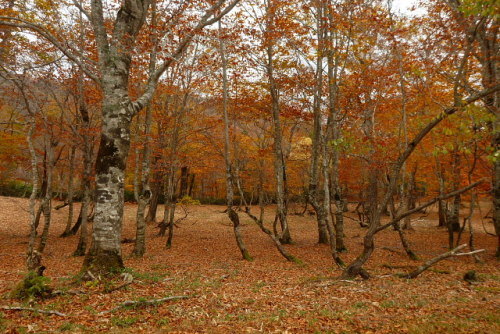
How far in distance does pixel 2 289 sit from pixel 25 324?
8.58ft

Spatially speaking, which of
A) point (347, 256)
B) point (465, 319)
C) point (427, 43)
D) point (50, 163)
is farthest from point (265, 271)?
point (427, 43)

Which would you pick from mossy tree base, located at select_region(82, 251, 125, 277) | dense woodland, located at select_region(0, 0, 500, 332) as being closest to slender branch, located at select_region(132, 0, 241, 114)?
dense woodland, located at select_region(0, 0, 500, 332)

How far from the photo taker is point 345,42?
41.9 feet

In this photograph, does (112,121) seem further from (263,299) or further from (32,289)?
(263,299)

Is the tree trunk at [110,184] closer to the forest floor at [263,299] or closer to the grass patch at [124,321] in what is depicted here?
the forest floor at [263,299]

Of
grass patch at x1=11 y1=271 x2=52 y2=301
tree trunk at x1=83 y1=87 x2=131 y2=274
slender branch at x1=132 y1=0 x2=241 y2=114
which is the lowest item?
grass patch at x1=11 y1=271 x2=52 y2=301

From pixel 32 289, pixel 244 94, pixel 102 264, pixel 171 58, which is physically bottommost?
pixel 32 289

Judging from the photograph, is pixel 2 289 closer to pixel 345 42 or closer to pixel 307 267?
pixel 307 267

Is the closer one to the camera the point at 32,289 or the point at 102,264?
the point at 32,289

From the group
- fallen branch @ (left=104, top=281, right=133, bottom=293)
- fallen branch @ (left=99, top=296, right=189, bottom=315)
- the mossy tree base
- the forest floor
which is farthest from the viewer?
the mossy tree base

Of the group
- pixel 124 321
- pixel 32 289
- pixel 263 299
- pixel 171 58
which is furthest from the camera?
pixel 171 58

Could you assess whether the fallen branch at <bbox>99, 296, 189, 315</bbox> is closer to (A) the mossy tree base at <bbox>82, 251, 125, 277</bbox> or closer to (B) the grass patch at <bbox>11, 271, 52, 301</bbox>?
(B) the grass patch at <bbox>11, 271, 52, 301</bbox>

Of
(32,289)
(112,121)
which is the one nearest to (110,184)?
(112,121)

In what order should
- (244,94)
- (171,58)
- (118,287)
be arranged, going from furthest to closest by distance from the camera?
1. (244,94)
2. (171,58)
3. (118,287)
